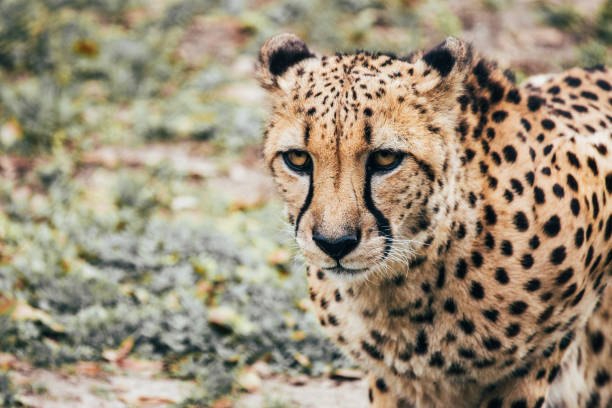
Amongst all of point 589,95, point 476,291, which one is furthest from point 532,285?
point 589,95

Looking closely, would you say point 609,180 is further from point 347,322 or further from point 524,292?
point 347,322

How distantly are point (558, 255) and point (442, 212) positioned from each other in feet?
1.54

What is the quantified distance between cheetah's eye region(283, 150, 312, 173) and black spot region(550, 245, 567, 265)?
0.92 m

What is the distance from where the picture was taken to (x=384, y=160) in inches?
89.2

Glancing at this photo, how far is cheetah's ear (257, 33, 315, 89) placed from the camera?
2590mm

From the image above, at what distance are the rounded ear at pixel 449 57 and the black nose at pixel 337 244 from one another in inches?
26.7

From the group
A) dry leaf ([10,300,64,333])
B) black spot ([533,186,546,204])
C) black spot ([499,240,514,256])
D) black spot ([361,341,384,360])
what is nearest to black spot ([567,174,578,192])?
black spot ([533,186,546,204])

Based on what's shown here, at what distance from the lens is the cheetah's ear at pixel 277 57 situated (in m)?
2.59

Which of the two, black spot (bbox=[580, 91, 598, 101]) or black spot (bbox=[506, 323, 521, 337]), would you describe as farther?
black spot (bbox=[580, 91, 598, 101])

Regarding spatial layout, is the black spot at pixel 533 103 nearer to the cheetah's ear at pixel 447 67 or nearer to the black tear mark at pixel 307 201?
the cheetah's ear at pixel 447 67

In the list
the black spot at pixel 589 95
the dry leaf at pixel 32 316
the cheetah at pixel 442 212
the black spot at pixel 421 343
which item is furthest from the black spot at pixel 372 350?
the dry leaf at pixel 32 316

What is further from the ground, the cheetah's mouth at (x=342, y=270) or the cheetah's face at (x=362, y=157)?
the cheetah's face at (x=362, y=157)

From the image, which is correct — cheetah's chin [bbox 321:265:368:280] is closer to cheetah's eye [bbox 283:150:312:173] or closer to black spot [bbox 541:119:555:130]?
cheetah's eye [bbox 283:150:312:173]

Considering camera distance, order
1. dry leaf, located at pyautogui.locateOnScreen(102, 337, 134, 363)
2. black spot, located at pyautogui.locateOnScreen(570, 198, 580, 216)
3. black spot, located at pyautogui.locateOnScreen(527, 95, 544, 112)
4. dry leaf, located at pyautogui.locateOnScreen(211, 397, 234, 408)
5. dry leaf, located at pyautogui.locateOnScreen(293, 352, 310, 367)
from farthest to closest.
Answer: dry leaf, located at pyautogui.locateOnScreen(293, 352, 310, 367) < dry leaf, located at pyautogui.locateOnScreen(102, 337, 134, 363) < dry leaf, located at pyautogui.locateOnScreen(211, 397, 234, 408) < black spot, located at pyautogui.locateOnScreen(527, 95, 544, 112) < black spot, located at pyautogui.locateOnScreen(570, 198, 580, 216)
